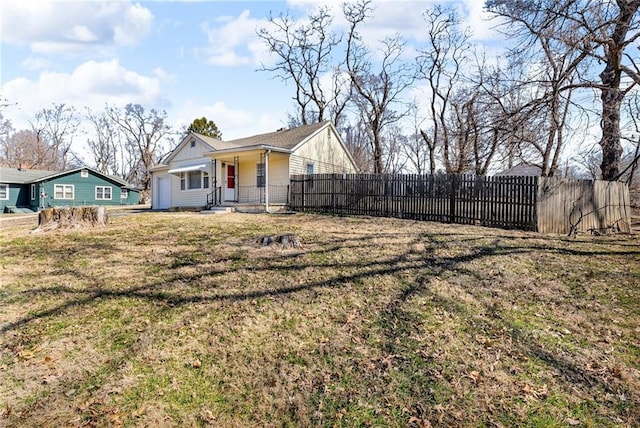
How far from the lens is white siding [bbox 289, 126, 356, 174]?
17.4 metres

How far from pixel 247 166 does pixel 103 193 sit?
18064mm

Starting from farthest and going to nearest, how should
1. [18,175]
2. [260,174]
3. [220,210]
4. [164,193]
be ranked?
1. [18,175]
2. [164,193]
3. [260,174]
4. [220,210]

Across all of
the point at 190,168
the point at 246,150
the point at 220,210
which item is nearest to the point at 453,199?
the point at 246,150

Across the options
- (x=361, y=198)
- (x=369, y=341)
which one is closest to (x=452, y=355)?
(x=369, y=341)

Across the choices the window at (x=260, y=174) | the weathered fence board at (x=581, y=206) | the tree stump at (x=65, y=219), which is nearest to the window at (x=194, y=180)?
the window at (x=260, y=174)

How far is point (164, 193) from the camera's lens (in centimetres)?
2167

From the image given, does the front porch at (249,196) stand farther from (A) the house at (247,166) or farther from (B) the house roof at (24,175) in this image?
(B) the house roof at (24,175)

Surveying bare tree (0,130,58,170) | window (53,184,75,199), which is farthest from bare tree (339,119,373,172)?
bare tree (0,130,58,170)

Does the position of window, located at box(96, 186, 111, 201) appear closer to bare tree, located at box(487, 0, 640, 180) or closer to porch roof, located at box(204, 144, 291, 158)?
porch roof, located at box(204, 144, 291, 158)

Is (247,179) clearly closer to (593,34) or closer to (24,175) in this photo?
(593,34)

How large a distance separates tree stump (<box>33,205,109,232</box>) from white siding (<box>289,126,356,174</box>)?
9012mm

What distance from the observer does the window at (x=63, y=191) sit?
85.5 feet

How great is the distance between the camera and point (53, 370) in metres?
3.44

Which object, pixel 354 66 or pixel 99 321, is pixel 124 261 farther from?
pixel 354 66
